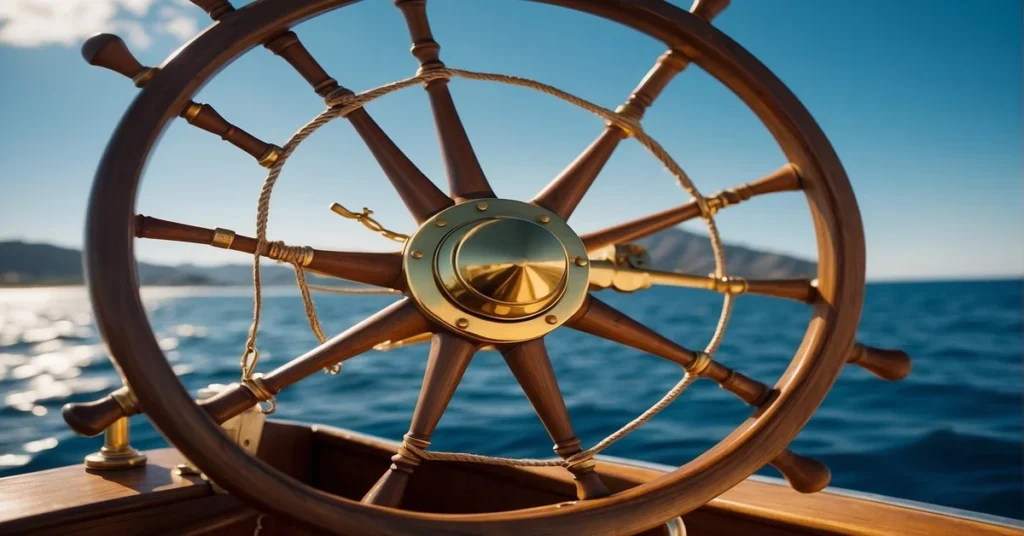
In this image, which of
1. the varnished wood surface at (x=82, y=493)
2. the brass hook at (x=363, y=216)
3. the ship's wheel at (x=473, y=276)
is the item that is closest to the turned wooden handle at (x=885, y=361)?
the ship's wheel at (x=473, y=276)

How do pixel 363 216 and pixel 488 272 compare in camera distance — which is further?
pixel 363 216

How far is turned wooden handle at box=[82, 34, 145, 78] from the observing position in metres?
0.90

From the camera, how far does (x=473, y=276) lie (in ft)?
3.25

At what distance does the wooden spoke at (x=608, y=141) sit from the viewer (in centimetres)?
109

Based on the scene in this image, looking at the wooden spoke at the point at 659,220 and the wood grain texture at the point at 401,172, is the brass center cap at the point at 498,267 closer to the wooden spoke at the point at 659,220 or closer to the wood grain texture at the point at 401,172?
the wood grain texture at the point at 401,172

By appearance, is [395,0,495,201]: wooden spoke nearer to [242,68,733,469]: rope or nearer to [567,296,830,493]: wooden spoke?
[242,68,733,469]: rope

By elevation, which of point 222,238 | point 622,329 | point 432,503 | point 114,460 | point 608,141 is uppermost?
point 608,141

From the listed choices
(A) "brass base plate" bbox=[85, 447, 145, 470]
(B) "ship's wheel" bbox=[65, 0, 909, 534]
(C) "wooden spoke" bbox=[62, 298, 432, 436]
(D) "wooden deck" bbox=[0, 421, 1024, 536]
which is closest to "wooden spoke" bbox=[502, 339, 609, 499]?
(B) "ship's wheel" bbox=[65, 0, 909, 534]

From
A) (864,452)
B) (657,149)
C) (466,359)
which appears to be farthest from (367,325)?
(864,452)

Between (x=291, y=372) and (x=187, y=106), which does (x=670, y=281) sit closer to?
(x=291, y=372)

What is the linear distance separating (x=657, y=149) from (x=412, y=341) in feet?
1.35

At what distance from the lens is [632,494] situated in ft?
3.03

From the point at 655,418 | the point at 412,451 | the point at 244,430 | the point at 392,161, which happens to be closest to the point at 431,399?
the point at 412,451

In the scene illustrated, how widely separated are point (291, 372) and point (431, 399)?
0.52 feet
